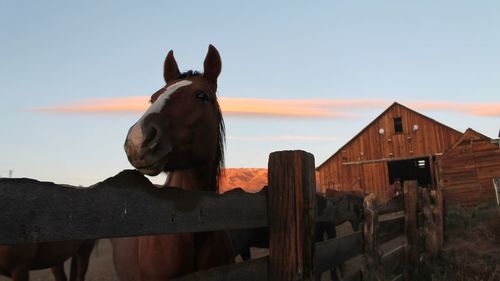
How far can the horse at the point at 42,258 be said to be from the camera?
18.7 ft

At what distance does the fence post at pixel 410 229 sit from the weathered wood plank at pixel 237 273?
4.06 meters

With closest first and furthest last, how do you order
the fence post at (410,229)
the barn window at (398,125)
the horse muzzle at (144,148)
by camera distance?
1. the horse muzzle at (144,148)
2. the fence post at (410,229)
3. the barn window at (398,125)

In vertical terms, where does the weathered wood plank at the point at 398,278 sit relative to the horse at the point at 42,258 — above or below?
below

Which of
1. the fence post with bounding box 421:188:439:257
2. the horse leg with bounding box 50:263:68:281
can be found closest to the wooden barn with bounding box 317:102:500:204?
the fence post with bounding box 421:188:439:257

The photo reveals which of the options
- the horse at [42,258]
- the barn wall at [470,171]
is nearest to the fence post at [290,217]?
the horse at [42,258]

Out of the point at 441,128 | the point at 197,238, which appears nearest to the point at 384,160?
the point at 441,128

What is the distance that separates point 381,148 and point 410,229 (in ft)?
82.9

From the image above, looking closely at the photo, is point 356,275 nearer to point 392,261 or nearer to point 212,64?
point 392,261

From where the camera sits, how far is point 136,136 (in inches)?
91.7

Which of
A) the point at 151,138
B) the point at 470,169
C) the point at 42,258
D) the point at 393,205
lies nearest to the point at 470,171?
the point at 470,169

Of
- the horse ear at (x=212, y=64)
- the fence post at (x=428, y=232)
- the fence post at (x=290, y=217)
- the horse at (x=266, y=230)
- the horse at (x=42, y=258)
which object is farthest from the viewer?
the fence post at (x=428, y=232)

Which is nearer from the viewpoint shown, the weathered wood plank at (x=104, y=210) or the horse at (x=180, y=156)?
the weathered wood plank at (x=104, y=210)

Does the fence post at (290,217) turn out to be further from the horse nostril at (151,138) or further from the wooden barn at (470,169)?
the wooden barn at (470,169)

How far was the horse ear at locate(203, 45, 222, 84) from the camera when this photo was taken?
3654mm
